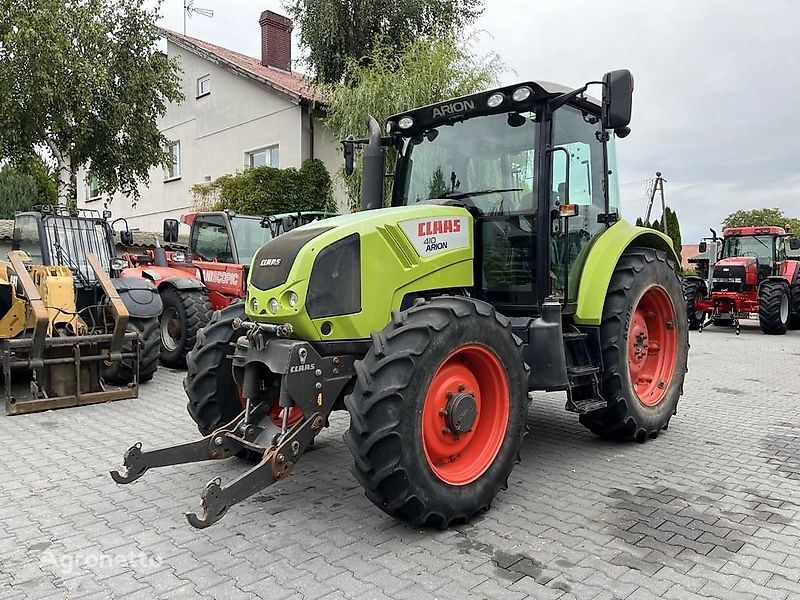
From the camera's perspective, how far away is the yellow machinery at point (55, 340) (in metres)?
6.16

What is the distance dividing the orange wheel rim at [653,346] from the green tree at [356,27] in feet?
43.8

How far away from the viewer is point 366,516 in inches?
143

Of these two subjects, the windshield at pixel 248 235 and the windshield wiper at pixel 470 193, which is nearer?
the windshield wiper at pixel 470 193

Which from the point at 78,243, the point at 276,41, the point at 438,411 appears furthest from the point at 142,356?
the point at 276,41

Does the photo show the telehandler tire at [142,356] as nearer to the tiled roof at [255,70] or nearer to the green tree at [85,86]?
the green tree at [85,86]

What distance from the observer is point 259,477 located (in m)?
3.16

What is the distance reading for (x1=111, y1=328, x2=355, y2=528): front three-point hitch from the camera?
3.25 meters

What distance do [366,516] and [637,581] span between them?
4.75 ft

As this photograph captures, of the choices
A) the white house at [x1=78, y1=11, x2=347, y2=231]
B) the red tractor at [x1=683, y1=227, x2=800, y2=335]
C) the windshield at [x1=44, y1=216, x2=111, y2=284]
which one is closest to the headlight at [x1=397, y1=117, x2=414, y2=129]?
the windshield at [x1=44, y1=216, x2=111, y2=284]

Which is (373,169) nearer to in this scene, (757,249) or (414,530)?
(414,530)

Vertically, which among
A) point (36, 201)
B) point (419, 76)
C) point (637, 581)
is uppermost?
point (419, 76)

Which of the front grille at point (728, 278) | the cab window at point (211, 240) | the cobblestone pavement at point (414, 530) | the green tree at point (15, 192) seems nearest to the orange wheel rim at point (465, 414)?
the cobblestone pavement at point (414, 530)

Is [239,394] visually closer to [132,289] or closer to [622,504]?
[622,504]

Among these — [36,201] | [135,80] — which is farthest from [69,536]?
[36,201]
